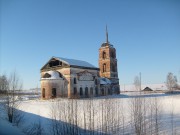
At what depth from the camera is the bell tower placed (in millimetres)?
48250

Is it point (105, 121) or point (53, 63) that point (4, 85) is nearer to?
point (105, 121)

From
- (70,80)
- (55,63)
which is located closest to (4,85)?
(70,80)

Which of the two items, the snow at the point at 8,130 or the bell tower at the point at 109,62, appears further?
the bell tower at the point at 109,62

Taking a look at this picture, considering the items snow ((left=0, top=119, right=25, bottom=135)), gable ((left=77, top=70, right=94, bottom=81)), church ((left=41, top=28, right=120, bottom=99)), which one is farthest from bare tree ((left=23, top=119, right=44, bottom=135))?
gable ((left=77, top=70, right=94, bottom=81))

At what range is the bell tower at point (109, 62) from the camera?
4825 centimetres

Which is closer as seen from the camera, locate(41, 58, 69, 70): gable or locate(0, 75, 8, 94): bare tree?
locate(0, 75, 8, 94): bare tree

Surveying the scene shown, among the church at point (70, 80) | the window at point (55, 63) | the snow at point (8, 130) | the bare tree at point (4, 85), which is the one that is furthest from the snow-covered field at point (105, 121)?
the window at point (55, 63)

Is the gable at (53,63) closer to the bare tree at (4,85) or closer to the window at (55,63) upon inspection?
the window at (55,63)

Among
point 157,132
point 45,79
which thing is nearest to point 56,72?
point 45,79

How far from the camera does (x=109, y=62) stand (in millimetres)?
47969

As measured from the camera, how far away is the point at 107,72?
160 feet

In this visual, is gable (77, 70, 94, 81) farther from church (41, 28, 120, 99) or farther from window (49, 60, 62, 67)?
window (49, 60, 62, 67)

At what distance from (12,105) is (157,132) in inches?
452

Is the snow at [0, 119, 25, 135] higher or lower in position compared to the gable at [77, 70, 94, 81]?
lower
